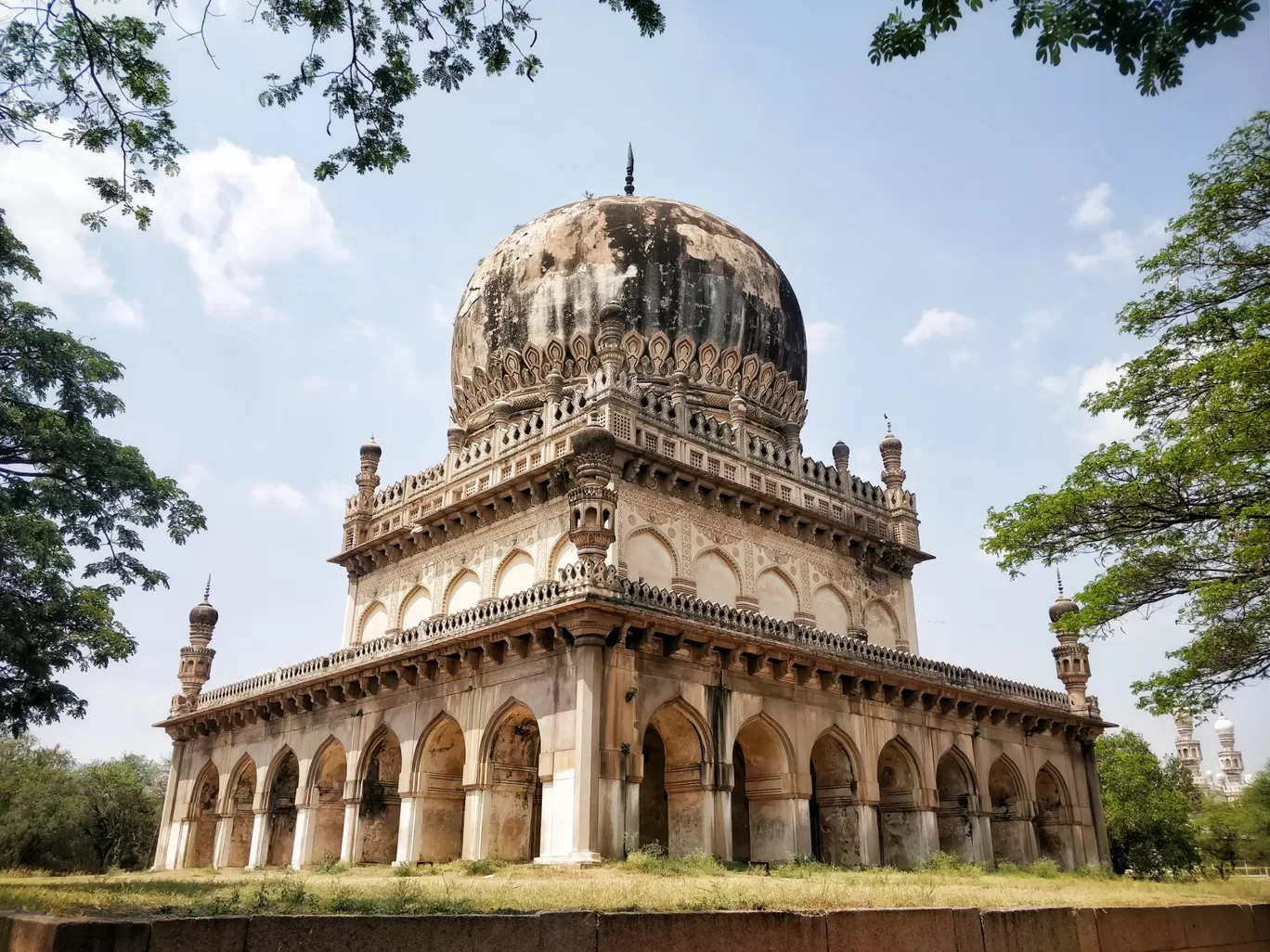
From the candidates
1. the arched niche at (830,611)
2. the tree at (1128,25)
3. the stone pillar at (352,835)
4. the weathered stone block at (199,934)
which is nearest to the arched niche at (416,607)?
the stone pillar at (352,835)

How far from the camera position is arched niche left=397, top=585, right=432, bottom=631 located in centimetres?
2233

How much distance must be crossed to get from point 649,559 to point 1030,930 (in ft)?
38.0

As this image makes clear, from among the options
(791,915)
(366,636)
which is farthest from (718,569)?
(791,915)

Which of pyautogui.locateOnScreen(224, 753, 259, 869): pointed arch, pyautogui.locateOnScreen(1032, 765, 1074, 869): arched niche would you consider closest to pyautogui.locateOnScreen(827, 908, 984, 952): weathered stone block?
pyautogui.locateOnScreen(1032, 765, 1074, 869): arched niche

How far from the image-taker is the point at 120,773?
3572 cm

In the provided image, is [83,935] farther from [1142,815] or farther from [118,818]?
[1142,815]

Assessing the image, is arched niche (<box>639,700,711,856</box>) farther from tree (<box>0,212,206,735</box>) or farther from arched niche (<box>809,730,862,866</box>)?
tree (<box>0,212,206,735</box>)

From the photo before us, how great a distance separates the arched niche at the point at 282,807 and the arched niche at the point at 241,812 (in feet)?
2.37

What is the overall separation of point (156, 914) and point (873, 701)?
15.7m

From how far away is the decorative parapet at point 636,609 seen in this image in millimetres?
15836

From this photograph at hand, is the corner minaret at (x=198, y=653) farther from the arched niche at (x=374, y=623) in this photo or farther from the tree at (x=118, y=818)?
the tree at (x=118, y=818)

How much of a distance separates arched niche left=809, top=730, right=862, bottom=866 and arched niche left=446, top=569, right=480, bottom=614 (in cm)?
744

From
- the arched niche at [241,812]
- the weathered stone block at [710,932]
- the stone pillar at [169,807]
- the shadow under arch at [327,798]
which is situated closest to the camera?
the weathered stone block at [710,932]

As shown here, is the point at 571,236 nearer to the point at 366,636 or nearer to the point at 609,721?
the point at 366,636
